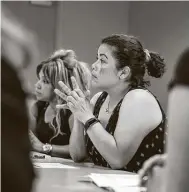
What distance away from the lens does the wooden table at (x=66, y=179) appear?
3.75ft

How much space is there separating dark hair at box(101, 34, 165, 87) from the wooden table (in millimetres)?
246

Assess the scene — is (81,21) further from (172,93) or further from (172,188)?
(172,188)

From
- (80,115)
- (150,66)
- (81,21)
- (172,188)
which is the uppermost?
(81,21)

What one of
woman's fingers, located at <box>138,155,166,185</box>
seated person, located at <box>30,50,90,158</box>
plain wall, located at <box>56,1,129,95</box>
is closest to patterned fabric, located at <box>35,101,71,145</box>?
seated person, located at <box>30,50,90,158</box>

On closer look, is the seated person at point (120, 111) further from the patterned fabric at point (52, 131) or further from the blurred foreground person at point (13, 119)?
the blurred foreground person at point (13, 119)

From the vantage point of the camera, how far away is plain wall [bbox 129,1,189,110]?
1.19 metres

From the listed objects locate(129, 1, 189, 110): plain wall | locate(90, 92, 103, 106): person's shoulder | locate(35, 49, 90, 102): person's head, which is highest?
locate(129, 1, 189, 110): plain wall

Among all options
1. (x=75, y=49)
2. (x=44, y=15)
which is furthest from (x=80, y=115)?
(x=44, y=15)

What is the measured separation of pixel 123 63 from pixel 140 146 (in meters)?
0.22

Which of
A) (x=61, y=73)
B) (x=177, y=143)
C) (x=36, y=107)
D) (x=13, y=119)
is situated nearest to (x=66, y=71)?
(x=61, y=73)

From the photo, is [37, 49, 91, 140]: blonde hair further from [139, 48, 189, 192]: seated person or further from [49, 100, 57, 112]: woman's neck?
[139, 48, 189, 192]: seated person

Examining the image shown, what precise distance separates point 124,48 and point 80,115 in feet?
0.69

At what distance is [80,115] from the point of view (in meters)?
1.23

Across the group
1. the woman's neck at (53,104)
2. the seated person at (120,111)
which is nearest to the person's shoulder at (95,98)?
the seated person at (120,111)
